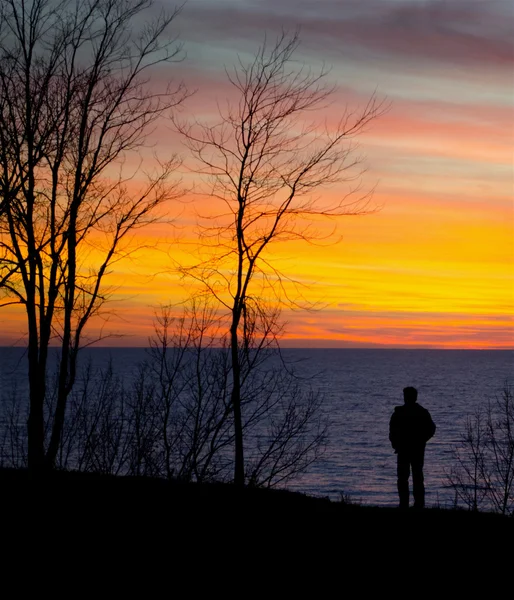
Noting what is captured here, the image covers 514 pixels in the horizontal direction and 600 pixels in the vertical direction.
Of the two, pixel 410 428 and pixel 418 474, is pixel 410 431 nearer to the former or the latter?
pixel 410 428

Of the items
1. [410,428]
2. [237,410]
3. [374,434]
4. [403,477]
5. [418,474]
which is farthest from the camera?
[374,434]

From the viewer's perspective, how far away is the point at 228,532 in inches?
401

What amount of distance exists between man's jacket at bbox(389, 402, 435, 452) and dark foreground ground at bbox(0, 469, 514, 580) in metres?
1.23

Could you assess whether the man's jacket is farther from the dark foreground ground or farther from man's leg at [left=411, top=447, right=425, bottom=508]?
the dark foreground ground

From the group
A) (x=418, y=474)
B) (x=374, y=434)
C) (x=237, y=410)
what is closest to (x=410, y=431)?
(x=418, y=474)

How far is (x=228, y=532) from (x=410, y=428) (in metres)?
4.47

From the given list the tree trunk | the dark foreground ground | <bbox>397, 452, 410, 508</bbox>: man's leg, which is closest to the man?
<bbox>397, 452, 410, 508</bbox>: man's leg

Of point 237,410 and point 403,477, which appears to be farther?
point 237,410

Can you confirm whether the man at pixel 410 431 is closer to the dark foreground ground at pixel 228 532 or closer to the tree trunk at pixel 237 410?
the dark foreground ground at pixel 228 532

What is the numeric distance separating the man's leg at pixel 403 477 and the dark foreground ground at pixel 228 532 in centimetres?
80

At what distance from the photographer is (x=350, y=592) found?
834cm

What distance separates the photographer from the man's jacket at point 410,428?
43.8 feet

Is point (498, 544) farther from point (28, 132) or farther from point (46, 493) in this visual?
point (28, 132)

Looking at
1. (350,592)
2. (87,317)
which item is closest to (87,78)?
(87,317)
